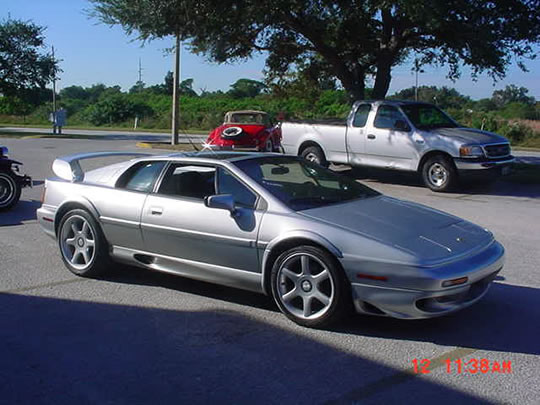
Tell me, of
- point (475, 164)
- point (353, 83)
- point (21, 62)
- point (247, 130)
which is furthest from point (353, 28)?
point (21, 62)

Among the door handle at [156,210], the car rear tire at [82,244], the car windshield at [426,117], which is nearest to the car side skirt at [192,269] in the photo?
the car rear tire at [82,244]

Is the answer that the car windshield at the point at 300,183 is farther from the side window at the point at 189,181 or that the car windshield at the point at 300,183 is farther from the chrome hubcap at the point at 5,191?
the chrome hubcap at the point at 5,191

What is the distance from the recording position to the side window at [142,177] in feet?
19.6

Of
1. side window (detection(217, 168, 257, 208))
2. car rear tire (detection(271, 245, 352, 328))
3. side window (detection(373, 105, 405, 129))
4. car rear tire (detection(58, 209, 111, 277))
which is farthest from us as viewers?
side window (detection(373, 105, 405, 129))

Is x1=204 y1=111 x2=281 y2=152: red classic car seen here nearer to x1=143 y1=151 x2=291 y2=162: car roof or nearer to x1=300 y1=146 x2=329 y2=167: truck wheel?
x1=300 y1=146 x2=329 y2=167: truck wheel

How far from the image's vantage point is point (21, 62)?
3656 cm

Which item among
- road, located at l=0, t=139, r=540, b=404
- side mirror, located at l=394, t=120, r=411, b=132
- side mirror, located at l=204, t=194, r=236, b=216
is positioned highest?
side mirror, located at l=394, t=120, r=411, b=132

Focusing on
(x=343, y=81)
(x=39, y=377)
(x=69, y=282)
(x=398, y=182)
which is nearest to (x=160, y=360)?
(x=39, y=377)

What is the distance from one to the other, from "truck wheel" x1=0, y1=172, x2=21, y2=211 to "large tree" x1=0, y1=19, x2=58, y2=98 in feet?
94.8

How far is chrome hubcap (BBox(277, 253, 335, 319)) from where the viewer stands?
4699mm

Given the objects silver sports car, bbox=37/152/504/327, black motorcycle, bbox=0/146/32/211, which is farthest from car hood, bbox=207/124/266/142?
silver sports car, bbox=37/152/504/327

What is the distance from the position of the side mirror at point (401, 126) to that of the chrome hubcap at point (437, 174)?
3.24 feet

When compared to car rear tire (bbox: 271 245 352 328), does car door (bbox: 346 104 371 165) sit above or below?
above

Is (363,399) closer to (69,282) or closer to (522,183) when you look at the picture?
(69,282)
